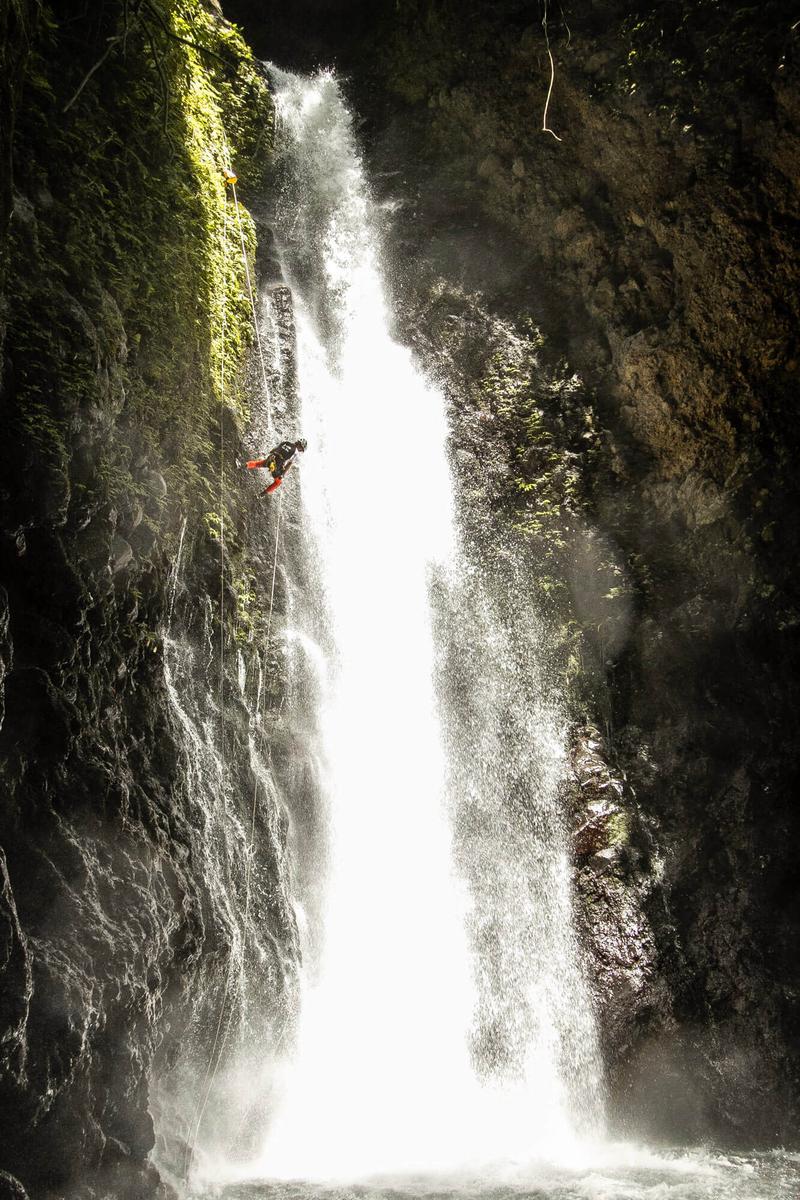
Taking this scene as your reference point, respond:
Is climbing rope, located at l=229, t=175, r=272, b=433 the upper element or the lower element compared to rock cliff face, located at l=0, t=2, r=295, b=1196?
upper

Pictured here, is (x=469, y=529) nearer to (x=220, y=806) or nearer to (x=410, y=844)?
(x=410, y=844)

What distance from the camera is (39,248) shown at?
5258 mm

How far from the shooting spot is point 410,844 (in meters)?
8.84

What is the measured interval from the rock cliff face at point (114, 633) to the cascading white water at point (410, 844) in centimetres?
108

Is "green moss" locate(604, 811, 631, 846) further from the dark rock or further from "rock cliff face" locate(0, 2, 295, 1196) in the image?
the dark rock

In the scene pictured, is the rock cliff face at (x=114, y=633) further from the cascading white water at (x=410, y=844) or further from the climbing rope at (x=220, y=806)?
the cascading white water at (x=410, y=844)

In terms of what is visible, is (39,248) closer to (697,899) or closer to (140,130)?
(140,130)

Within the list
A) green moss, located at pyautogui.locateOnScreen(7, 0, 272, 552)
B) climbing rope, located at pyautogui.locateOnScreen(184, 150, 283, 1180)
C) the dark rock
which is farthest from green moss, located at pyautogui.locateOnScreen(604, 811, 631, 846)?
the dark rock

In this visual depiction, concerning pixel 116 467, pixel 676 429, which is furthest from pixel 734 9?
pixel 116 467

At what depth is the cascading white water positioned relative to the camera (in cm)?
757

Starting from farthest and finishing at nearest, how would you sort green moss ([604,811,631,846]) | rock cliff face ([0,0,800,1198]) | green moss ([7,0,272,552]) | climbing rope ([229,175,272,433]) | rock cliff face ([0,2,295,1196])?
climbing rope ([229,175,272,433]), green moss ([604,811,631,846]), green moss ([7,0,272,552]), rock cliff face ([0,0,800,1198]), rock cliff face ([0,2,295,1196])

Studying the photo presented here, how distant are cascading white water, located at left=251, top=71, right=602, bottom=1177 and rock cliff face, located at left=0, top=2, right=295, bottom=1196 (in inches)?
42.3

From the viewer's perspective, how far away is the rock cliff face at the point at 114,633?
461 cm

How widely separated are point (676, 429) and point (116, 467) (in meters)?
6.94
